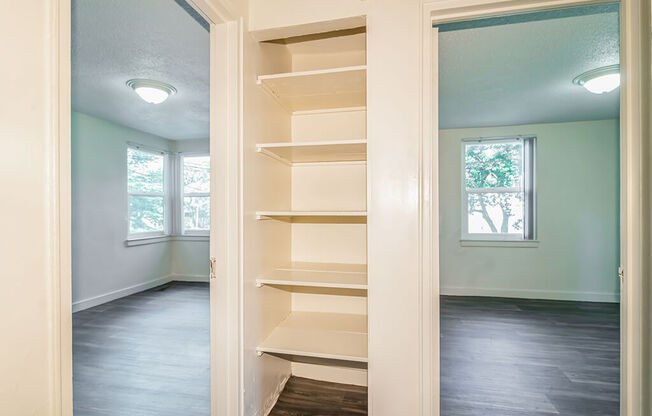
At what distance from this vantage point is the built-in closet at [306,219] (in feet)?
5.35

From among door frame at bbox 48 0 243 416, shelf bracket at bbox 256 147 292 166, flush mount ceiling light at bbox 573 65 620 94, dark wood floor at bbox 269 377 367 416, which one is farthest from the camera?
flush mount ceiling light at bbox 573 65 620 94

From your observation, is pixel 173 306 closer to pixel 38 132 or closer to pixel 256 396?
pixel 256 396

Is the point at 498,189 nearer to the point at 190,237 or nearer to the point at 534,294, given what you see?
the point at 534,294

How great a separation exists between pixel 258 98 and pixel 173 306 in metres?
3.29

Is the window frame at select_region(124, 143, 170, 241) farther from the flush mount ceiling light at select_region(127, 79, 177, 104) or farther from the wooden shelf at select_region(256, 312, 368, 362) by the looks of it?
the wooden shelf at select_region(256, 312, 368, 362)

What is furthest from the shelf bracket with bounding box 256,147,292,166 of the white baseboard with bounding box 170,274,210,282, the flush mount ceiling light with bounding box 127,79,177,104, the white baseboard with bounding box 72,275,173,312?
the white baseboard with bounding box 170,274,210,282

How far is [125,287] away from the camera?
446 cm

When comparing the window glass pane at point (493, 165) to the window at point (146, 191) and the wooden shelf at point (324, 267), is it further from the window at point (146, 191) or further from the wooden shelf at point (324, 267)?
the window at point (146, 191)

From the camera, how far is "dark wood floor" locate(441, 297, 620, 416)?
201 cm

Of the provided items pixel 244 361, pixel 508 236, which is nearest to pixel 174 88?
pixel 244 361

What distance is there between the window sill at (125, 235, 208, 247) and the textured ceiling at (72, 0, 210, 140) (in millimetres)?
1709

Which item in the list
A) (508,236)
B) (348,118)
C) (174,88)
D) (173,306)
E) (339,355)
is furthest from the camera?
(508,236)

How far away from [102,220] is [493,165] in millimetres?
5192

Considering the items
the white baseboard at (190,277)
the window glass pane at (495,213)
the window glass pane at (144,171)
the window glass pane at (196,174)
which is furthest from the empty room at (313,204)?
Answer: the window glass pane at (196,174)
